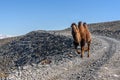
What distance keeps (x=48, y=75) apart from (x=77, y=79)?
270 centimetres

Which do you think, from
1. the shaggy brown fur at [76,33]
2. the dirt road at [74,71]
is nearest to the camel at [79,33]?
the shaggy brown fur at [76,33]

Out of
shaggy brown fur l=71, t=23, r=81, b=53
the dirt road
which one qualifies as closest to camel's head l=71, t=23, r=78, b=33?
shaggy brown fur l=71, t=23, r=81, b=53

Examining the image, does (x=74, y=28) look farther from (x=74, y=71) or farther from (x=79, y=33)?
(x=74, y=71)

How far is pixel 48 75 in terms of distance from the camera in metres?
22.2

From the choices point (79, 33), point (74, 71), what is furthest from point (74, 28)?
point (74, 71)

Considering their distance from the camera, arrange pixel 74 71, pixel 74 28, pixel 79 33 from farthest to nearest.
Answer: pixel 79 33 < pixel 74 28 < pixel 74 71

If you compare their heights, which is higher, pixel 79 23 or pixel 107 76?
pixel 79 23

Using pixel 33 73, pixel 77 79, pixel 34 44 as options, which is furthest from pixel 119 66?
pixel 34 44

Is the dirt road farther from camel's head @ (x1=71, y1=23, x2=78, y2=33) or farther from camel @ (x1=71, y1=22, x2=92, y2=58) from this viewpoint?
camel's head @ (x1=71, y1=23, x2=78, y2=33)

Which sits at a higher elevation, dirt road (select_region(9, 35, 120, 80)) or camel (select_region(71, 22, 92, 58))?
camel (select_region(71, 22, 92, 58))

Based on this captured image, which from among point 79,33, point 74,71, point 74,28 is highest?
point 74,28

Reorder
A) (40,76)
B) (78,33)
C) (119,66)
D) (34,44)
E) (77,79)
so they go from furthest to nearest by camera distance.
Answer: (34,44) < (78,33) < (119,66) < (40,76) < (77,79)

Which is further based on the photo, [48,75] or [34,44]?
[34,44]

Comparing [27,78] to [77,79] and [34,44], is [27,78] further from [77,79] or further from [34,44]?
[34,44]
